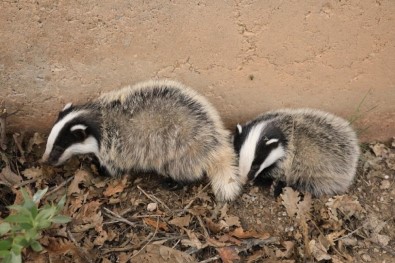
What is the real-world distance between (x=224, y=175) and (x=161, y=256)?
0.82 meters

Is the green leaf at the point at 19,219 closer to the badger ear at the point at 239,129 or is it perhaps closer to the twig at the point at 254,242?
the twig at the point at 254,242

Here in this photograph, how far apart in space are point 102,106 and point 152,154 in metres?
0.55

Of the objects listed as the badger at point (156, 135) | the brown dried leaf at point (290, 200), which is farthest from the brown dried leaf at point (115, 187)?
the brown dried leaf at point (290, 200)

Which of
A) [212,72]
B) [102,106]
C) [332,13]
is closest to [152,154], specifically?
[102,106]

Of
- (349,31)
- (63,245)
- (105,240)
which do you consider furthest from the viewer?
(349,31)

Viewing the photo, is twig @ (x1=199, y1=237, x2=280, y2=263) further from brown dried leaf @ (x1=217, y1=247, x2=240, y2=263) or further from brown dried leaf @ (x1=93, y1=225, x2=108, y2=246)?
brown dried leaf @ (x1=93, y1=225, x2=108, y2=246)

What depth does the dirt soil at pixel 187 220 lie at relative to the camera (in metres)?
3.42

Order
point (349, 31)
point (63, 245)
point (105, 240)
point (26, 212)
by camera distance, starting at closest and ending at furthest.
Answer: point (26, 212) → point (63, 245) → point (105, 240) → point (349, 31)

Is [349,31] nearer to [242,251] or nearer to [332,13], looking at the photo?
[332,13]

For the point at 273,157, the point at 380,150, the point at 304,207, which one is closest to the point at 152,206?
the point at 273,157

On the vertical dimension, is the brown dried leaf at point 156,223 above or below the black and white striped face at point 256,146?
below

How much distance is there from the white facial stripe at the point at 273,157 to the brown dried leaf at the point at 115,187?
107cm

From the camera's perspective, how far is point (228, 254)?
11.2ft

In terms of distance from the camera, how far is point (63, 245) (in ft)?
10.6
